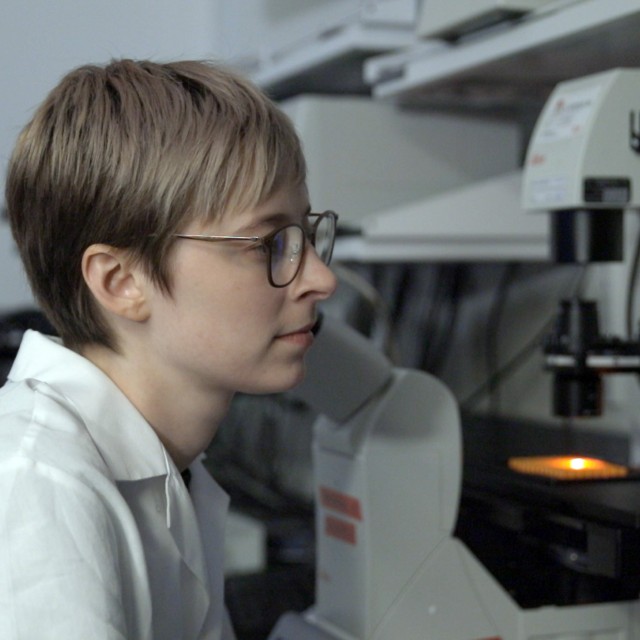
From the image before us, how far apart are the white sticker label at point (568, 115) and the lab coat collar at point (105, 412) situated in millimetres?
546

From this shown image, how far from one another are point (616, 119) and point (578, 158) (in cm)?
6

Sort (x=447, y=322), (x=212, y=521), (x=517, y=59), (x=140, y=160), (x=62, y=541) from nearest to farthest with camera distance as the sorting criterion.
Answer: (x=62, y=541)
(x=140, y=160)
(x=212, y=521)
(x=517, y=59)
(x=447, y=322)

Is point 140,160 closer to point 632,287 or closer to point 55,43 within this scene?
point 632,287

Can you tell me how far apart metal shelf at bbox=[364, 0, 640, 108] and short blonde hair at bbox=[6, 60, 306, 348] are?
481 mm

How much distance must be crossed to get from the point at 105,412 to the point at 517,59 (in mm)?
854

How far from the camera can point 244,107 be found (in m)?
0.94

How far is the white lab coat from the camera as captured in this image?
0.72m

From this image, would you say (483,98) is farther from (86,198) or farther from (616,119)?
(86,198)

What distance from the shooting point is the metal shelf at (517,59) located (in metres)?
1.26

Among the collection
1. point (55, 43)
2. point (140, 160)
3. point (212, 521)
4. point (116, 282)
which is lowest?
point (212, 521)

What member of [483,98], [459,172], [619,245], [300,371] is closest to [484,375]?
[459,172]

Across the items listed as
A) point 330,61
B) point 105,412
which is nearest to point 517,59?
point 330,61

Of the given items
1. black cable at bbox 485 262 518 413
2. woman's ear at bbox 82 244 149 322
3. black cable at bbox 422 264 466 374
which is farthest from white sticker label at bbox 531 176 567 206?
black cable at bbox 422 264 466 374

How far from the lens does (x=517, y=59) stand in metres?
1.47
